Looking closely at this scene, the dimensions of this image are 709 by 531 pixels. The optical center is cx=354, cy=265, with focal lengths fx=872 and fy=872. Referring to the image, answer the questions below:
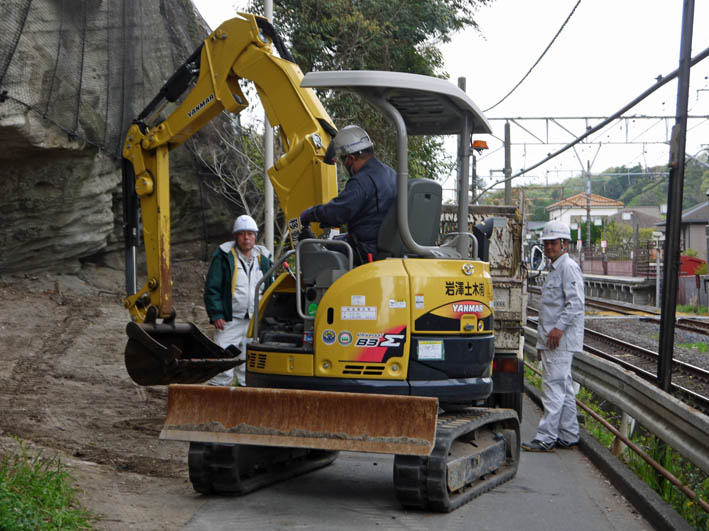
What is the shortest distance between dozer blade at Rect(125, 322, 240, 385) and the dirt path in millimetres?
656

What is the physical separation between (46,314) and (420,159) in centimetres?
1264

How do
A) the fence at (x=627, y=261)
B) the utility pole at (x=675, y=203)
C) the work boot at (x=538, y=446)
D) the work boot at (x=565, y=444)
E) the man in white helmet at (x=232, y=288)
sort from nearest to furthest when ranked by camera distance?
the work boot at (x=538, y=446)
the work boot at (x=565, y=444)
the man in white helmet at (x=232, y=288)
the utility pole at (x=675, y=203)
the fence at (x=627, y=261)

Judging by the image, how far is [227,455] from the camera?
629 centimetres

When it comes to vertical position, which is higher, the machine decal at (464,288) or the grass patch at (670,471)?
the machine decal at (464,288)

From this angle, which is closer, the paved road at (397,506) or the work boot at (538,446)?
the paved road at (397,506)

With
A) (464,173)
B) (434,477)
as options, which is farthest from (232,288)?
(434,477)

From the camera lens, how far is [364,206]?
6.42 metres

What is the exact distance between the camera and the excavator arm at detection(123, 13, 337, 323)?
745 cm

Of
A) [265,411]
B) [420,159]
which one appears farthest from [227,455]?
[420,159]

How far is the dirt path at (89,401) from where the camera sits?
6.16m

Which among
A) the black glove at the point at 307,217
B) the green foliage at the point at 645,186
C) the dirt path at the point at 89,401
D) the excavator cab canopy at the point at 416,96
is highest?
the green foliage at the point at 645,186

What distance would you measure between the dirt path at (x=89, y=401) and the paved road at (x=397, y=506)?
0.46 meters

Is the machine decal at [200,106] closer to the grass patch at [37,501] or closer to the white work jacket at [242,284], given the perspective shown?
the white work jacket at [242,284]

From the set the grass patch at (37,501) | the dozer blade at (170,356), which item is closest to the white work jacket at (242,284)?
the dozer blade at (170,356)
